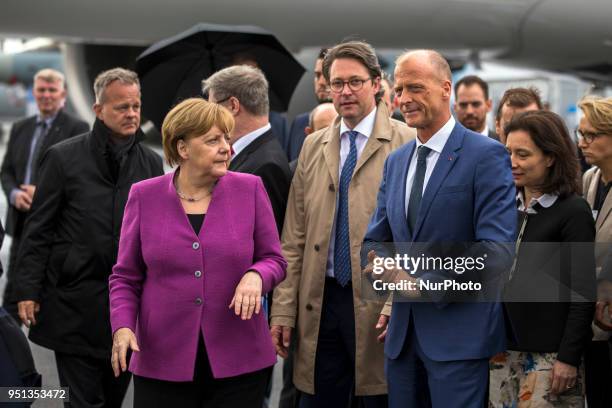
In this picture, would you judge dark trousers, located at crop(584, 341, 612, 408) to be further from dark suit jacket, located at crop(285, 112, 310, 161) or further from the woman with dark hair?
dark suit jacket, located at crop(285, 112, 310, 161)

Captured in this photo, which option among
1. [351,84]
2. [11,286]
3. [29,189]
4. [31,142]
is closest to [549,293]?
[351,84]

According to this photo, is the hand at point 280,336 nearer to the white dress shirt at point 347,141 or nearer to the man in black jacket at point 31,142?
the white dress shirt at point 347,141

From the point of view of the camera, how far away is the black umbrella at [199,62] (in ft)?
16.9

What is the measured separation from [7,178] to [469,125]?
325 cm

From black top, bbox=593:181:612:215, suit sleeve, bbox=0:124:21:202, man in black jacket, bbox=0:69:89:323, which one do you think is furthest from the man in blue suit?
suit sleeve, bbox=0:124:21:202

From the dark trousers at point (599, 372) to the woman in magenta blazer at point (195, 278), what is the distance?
1304 millimetres

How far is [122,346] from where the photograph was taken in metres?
2.84

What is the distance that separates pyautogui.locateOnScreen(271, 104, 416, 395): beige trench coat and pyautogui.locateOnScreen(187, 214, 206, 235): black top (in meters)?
0.82

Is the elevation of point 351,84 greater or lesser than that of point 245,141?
greater

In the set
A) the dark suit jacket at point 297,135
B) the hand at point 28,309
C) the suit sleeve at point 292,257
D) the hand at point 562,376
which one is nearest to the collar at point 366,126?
the suit sleeve at point 292,257

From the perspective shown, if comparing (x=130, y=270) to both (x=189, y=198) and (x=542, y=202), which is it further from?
(x=542, y=202)

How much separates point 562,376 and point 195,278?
131 centimetres

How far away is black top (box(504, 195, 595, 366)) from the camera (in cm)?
328

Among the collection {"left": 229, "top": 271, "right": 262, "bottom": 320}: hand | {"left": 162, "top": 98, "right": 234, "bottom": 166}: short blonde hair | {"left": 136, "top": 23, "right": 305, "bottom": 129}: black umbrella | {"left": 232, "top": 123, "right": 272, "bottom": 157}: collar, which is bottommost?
{"left": 229, "top": 271, "right": 262, "bottom": 320}: hand
